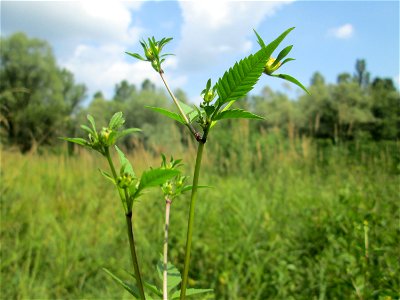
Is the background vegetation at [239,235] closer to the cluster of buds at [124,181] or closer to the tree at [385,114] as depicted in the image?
the cluster of buds at [124,181]

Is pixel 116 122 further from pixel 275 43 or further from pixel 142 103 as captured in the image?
pixel 142 103

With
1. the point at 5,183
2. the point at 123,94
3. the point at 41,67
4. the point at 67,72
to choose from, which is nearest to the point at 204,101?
the point at 5,183

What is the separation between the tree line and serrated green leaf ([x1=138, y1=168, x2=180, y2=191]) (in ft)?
30.4

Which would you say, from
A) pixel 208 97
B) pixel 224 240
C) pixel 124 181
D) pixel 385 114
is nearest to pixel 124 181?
pixel 124 181

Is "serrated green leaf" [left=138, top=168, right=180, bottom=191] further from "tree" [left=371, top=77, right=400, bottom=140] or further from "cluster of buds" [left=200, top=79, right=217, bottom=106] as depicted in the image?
"tree" [left=371, top=77, right=400, bottom=140]

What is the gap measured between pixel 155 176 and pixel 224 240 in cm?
219

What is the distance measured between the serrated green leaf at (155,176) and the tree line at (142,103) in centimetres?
927

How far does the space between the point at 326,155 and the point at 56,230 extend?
3843 mm

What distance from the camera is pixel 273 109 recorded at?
2414 cm

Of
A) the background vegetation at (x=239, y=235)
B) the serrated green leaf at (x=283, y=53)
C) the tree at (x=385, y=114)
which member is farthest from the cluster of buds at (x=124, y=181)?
the tree at (x=385, y=114)

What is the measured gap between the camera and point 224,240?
256 centimetres

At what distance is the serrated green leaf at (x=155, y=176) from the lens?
44cm

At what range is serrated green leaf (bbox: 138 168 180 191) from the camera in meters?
0.44

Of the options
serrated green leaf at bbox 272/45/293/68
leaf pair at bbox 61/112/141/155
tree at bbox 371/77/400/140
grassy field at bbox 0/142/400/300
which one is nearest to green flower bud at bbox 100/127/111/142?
leaf pair at bbox 61/112/141/155
